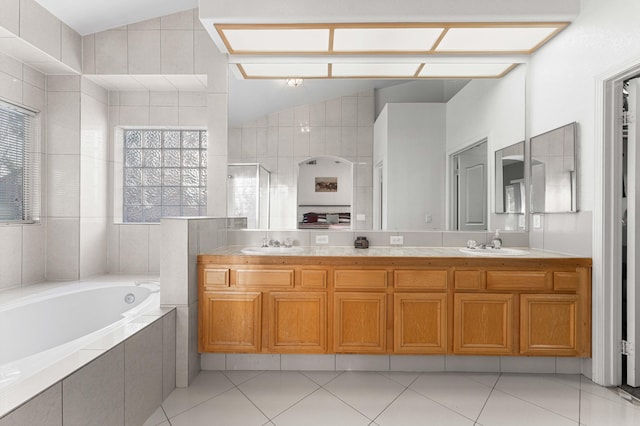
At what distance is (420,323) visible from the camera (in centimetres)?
240

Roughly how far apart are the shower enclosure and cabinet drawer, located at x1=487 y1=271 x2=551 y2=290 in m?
1.78

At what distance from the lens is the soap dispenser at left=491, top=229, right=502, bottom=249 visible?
2816mm

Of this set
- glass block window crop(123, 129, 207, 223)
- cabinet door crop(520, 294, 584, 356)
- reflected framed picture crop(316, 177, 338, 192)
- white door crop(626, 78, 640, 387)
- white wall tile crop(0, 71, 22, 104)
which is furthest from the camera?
glass block window crop(123, 129, 207, 223)

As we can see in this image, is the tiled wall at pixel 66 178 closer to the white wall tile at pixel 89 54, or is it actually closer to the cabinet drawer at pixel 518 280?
the white wall tile at pixel 89 54

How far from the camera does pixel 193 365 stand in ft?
7.79

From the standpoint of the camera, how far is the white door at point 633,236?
2199mm

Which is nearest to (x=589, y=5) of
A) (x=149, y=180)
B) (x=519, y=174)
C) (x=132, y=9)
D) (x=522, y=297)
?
(x=519, y=174)

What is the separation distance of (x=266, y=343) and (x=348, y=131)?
1.79 metres

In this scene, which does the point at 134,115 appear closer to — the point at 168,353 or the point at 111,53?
the point at 111,53

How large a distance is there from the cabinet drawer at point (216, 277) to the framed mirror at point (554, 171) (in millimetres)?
2451

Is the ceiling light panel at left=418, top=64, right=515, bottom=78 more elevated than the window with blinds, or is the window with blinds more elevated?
the ceiling light panel at left=418, top=64, right=515, bottom=78

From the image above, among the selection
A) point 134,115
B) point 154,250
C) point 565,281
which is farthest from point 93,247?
point 565,281

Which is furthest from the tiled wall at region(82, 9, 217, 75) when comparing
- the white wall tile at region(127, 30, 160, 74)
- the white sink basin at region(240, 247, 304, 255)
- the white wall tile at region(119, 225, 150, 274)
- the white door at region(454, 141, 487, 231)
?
the white door at region(454, 141, 487, 231)

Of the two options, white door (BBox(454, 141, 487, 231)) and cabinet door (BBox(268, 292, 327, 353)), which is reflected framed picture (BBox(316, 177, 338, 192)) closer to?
cabinet door (BBox(268, 292, 327, 353))
